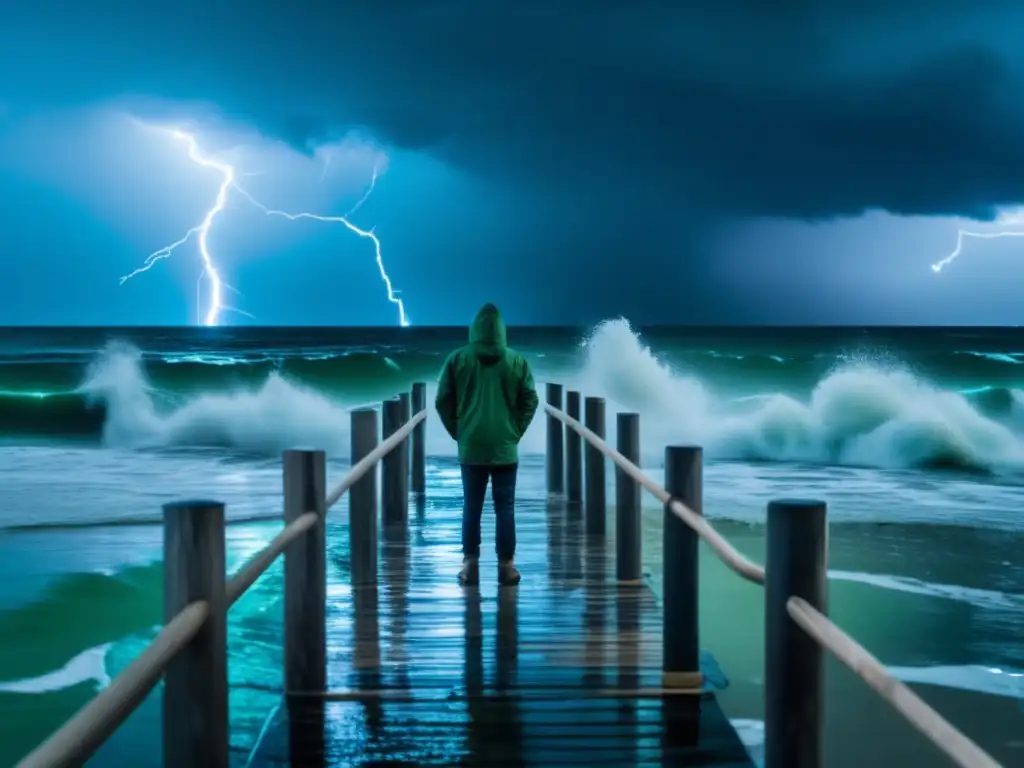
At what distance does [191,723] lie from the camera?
2811 mm

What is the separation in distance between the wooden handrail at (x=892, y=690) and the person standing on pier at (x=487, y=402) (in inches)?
152

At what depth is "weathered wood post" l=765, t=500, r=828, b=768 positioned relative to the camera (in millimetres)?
2941

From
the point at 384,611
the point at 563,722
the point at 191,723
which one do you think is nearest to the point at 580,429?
the point at 384,611

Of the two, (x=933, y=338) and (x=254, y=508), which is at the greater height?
(x=933, y=338)

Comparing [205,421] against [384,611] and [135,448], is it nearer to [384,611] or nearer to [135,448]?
[135,448]

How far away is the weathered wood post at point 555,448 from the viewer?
11406mm

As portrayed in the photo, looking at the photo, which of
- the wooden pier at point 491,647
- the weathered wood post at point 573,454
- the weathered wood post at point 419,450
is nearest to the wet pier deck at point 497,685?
the wooden pier at point 491,647

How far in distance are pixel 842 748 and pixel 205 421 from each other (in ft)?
130

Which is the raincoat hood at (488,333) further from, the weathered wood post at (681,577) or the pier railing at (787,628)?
the weathered wood post at (681,577)

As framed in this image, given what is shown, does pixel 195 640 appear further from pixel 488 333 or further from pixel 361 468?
pixel 488 333

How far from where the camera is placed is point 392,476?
9.41 m

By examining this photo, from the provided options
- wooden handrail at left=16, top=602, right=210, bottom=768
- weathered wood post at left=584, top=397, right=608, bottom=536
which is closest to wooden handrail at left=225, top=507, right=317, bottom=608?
wooden handrail at left=16, top=602, right=210, bottom=768

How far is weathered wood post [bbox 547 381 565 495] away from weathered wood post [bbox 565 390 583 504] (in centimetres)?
67

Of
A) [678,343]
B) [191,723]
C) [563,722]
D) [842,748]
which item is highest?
[678,343]
